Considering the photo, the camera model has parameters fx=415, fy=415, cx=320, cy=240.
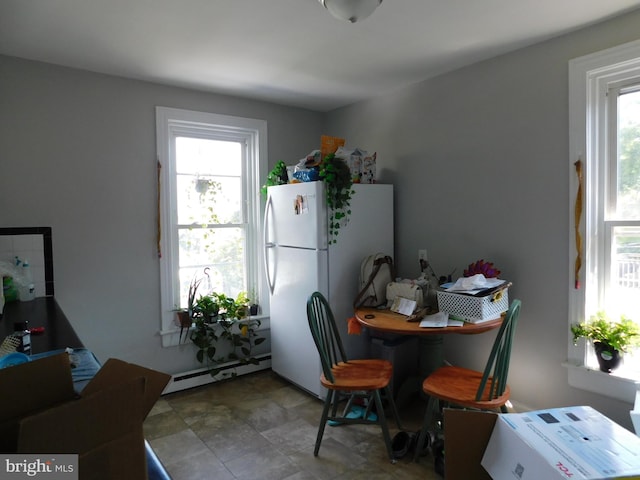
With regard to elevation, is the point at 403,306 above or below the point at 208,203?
below

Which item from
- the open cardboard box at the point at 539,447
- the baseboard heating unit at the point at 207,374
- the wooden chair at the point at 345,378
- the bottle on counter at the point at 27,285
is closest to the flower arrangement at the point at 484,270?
the wooden chair at the point at 345,378

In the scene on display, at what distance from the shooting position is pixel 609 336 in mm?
2129

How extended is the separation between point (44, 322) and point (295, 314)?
1.64 m

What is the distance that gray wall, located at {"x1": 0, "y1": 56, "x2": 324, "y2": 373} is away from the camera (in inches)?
102

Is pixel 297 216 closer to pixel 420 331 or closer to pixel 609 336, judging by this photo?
pixel 420 331

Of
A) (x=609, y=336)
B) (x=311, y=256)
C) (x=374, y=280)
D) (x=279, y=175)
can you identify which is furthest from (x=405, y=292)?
(x=279, y=175)

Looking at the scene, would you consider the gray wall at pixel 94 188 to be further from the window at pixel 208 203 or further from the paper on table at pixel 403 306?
the paper on table at pixel 403 306

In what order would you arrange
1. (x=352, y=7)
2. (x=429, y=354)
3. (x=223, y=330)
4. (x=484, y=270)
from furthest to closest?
(x=223, y=330)
(x=429, y=354)
(x=484, y=270)
(x=352, y=7)

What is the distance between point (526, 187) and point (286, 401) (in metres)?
2.17

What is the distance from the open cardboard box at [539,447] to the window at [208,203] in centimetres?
241

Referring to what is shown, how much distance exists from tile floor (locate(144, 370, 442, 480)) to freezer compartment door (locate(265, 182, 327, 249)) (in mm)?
1171

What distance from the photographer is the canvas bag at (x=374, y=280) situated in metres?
2.80

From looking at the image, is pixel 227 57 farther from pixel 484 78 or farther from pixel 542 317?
pixel 542 317

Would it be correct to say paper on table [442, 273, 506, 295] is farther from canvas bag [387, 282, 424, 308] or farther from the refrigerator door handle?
the refrigerator door handle
